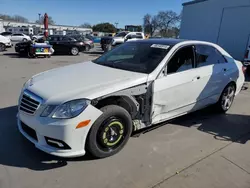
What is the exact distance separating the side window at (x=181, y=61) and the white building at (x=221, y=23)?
8.99 metres

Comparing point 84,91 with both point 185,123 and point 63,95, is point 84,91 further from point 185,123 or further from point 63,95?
point 185,123

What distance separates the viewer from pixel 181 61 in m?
3.65

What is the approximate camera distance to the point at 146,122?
10.9 ft

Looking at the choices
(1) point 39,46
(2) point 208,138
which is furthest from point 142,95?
(1) point 39,46

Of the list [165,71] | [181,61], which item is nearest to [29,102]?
[165,71]

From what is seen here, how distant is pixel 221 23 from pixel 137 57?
1113cm

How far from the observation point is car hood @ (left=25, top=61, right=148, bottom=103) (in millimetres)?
2662

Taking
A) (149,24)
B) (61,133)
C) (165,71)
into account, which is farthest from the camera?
(149,24)

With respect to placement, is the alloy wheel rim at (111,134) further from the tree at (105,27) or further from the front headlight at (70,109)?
the tree at (105,27)

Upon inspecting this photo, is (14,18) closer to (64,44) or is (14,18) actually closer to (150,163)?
(64,44)

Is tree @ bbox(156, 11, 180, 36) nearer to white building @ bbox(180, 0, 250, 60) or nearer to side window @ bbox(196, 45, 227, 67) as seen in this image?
white building @ bbox(180, 0, 250, 60)

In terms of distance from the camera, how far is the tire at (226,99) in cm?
461

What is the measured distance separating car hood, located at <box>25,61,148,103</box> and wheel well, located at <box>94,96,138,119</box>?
0.16 m

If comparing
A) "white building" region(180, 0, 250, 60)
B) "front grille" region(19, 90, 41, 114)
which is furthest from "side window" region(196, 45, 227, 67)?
"white building" region(180, 0, 250, 60)
